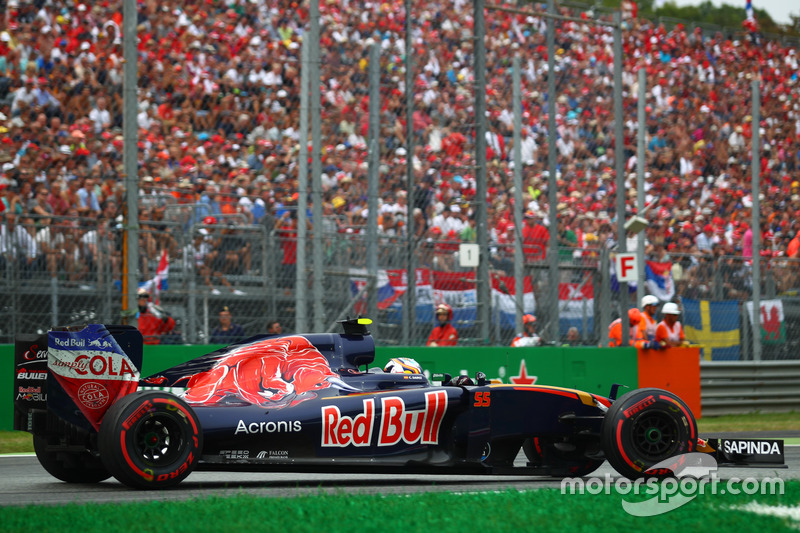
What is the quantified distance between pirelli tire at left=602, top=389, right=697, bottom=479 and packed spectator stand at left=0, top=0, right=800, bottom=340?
5.41 meters

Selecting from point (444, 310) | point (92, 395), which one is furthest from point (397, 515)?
point (444, 310)

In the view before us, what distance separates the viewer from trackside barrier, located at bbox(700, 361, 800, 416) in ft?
51.3

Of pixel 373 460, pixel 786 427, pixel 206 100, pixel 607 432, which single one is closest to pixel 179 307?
pixel 206 100

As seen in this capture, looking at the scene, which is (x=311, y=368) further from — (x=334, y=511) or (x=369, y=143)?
(x=369, y=143)

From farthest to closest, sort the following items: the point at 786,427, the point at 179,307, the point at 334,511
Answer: the point at 786,427 → the point at 179,307 → the point at 334,511

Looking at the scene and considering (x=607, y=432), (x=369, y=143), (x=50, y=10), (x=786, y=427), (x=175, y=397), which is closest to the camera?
(x=175, y=397)

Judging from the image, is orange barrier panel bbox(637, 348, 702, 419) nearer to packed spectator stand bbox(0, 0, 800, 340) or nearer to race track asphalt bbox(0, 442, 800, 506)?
packed spectator stand bbox(0, 0, 800, 340)

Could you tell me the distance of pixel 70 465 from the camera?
7938mm

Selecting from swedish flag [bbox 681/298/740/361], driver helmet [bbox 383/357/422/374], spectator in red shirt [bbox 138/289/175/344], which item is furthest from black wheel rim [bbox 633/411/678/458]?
swedish flag [bbox 681/298/740/361]

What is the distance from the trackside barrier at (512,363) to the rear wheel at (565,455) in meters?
4.63

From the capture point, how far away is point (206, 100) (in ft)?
49.6

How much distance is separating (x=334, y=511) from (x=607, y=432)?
2.50 metres

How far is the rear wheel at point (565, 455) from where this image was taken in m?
8.21

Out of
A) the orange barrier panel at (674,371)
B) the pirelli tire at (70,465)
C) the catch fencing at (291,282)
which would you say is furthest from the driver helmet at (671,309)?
the pirelli tire at (70,465)
